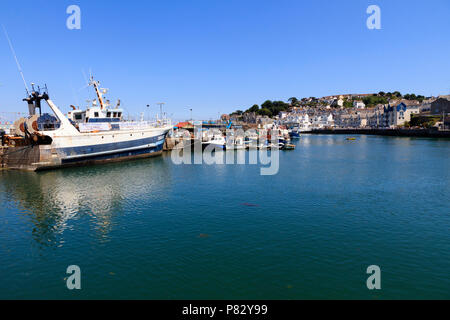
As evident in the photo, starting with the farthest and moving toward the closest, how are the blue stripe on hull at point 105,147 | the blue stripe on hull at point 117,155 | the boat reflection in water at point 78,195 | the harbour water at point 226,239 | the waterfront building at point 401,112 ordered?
the waterfront building at point 401,112, the blue stripe on hull at point 117,155, the blue stripe on hull at point 105,147, the boat reflection in water at point 78,195, the harbour water at point 226,239

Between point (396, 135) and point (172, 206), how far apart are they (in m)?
145

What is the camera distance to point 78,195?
2884 centimetres

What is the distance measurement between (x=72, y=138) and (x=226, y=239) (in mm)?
38857

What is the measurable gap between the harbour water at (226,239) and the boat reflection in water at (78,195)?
0.17 meters

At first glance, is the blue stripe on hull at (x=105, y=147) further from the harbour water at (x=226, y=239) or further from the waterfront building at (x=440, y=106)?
the waterfront building at (x=440, y=106)

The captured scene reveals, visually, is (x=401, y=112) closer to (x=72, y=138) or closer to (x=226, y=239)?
(x=72, y=138)

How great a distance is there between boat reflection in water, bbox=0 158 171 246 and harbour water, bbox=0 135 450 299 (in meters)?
0.17

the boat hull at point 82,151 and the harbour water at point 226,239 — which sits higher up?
the boat hull at point 82,151

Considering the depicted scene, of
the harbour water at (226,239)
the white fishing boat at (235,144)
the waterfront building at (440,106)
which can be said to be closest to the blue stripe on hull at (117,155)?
the harbour water at (226,239)

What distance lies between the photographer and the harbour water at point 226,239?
12.8 metres

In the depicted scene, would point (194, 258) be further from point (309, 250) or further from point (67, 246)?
point (67, 246)

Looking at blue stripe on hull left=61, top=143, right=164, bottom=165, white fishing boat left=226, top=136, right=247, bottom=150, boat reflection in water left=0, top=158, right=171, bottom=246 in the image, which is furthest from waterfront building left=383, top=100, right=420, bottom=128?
boat reflection in water left=0, top=158, right=171, bottom=246

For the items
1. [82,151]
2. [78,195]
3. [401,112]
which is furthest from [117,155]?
[401,112]
